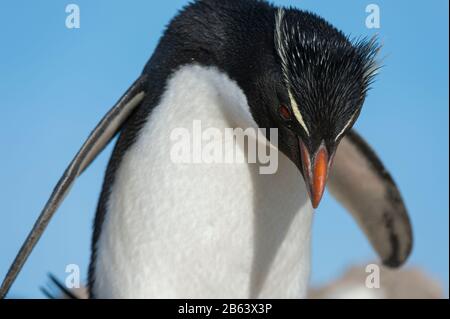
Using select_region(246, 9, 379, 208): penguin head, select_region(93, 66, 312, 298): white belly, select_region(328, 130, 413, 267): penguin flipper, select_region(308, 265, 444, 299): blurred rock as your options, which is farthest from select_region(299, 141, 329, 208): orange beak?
select_region(308, 265, 444, 299): blurred rock

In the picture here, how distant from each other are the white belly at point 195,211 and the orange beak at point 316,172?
315 millimetres

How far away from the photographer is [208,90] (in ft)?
6.77

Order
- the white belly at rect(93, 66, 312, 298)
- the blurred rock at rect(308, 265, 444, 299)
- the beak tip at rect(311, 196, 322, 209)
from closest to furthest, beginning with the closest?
the beak tip at rect(311, 196, 322, 209) < the white belly at rect(93, 66, 312, 298) < the blurred rock at rect(308, 265, 444, 299)

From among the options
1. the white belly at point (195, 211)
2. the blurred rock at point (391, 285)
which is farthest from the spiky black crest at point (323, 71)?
the blurred rock at point (391, 285)

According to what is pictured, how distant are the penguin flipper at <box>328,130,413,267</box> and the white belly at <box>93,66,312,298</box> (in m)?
0.69

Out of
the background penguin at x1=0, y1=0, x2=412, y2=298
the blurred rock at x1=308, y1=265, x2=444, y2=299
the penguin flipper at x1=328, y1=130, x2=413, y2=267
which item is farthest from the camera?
the blurred rock at x1=308, y1=265, x2=444, y2=299

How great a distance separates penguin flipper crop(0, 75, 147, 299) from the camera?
7.13 ft

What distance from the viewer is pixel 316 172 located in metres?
1.73

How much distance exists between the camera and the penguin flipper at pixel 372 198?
280 cm

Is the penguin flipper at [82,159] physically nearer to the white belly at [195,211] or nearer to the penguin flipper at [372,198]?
the white belly at [195,211]

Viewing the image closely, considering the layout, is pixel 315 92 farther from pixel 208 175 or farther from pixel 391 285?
pixel 391 285

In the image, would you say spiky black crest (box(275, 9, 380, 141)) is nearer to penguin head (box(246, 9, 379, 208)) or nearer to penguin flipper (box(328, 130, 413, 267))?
penguin head (box(246, 9, 379, 208))

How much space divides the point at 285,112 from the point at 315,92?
0.10m
